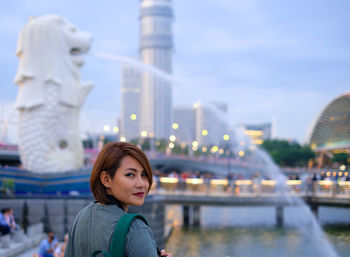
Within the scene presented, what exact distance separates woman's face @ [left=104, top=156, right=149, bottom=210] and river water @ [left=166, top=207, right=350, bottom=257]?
14.9 meters

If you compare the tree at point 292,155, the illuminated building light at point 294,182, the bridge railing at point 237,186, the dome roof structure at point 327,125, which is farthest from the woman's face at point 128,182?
the tree at point 292,155

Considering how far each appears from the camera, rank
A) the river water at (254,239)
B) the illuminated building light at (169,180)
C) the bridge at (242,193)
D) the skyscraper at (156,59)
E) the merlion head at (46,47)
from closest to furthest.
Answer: the river water at (254,239)
the merlion head at (46,47)
the bridge at (242,193)
the illuminated building light at (169,180)
the skyscraper at (156,59)

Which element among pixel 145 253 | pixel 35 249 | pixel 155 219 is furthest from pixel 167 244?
pixel 145 253

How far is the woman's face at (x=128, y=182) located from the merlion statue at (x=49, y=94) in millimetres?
22138

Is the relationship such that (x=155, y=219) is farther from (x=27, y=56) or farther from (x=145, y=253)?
(x=145, y=253)

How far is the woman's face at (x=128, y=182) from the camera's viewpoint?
2.32 m

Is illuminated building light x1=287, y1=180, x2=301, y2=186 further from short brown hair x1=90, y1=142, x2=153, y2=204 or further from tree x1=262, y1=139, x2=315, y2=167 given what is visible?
tree x1=262, y1=139, x2=315, y2=167

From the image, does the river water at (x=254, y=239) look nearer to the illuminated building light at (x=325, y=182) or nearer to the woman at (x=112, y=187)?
the illuminated building light at (x=325, y=182)

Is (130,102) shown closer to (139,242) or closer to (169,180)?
(169,180)

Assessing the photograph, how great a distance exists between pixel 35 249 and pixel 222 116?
1318 centimetres

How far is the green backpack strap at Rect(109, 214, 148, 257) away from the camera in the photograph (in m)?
2.05

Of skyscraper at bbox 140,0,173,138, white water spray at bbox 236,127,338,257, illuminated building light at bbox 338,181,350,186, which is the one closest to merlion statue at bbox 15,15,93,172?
white water spray at bbox 236,127,338,257

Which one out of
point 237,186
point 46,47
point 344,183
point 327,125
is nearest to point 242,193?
point 237,186

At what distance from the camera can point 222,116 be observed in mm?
25391
